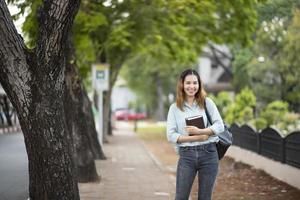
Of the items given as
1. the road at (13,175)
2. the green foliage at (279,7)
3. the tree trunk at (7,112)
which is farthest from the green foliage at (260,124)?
the tree trunk at (7,112)

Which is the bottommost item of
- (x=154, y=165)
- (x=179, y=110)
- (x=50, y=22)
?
(x=154, y=165)

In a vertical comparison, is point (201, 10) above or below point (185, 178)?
above

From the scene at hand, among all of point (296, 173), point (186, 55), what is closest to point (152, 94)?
point (186, 55)

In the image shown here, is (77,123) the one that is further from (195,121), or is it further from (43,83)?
(195,121)

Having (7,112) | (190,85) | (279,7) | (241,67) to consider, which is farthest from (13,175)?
(241,67)

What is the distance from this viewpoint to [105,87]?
21688 mm

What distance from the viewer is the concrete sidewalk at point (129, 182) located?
10781mm

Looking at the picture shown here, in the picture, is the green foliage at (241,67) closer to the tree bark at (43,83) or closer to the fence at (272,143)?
the fence at (272,143)

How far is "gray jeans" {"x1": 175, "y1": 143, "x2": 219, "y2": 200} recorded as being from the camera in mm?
6453

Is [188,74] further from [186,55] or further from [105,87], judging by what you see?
[186,55]

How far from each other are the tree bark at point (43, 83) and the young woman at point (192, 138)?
6.11 ft

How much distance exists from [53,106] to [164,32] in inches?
645

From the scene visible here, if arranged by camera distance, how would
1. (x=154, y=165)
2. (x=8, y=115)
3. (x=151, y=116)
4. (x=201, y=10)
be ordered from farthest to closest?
(x=151, y=116) → (x=8, y=115) → (x=201, y=10) → (x=154, y=165)

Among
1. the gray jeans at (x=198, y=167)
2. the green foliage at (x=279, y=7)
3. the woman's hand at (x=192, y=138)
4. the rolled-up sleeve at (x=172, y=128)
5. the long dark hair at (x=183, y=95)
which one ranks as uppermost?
the green foliage at (x=279, y=7)
